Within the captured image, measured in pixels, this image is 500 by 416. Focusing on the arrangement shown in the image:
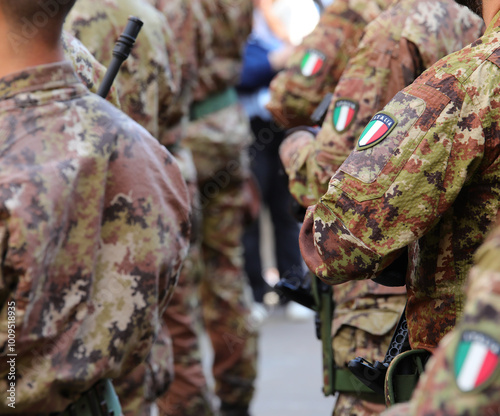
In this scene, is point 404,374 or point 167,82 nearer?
point 404,374

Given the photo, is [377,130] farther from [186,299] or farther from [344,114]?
[186,299]

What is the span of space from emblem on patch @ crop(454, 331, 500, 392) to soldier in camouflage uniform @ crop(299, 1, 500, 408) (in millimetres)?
623

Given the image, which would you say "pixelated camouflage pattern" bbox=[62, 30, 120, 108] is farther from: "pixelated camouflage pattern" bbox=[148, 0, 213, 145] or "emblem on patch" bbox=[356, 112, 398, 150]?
"pixelated camouflage pattern" bbox=[148, 0, 213, 145]

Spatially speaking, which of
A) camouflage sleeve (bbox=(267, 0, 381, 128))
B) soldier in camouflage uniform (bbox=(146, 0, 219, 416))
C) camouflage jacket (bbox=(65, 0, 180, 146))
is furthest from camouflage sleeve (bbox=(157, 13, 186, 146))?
camouflage sleeve (bbox=(267, 0, 381, 128))

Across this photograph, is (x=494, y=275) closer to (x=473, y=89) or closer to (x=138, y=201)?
(x=473, y=89)

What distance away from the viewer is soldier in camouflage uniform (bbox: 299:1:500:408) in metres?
1.56

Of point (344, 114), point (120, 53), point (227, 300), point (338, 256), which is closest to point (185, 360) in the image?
point (227, 300)

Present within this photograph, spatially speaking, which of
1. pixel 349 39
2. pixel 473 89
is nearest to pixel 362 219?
pixel 473 89

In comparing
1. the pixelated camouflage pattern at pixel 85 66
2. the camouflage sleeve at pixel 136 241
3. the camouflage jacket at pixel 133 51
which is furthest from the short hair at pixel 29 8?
the camouflage jacket at pixel 133 51

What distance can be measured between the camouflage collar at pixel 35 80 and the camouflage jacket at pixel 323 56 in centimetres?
132

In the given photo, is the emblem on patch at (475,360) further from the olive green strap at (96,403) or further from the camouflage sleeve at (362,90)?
the camouflage sleeve at (362,90)

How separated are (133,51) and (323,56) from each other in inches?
27.2

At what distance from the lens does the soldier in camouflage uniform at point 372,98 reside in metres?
2.26

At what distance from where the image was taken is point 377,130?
1625 millimetres
